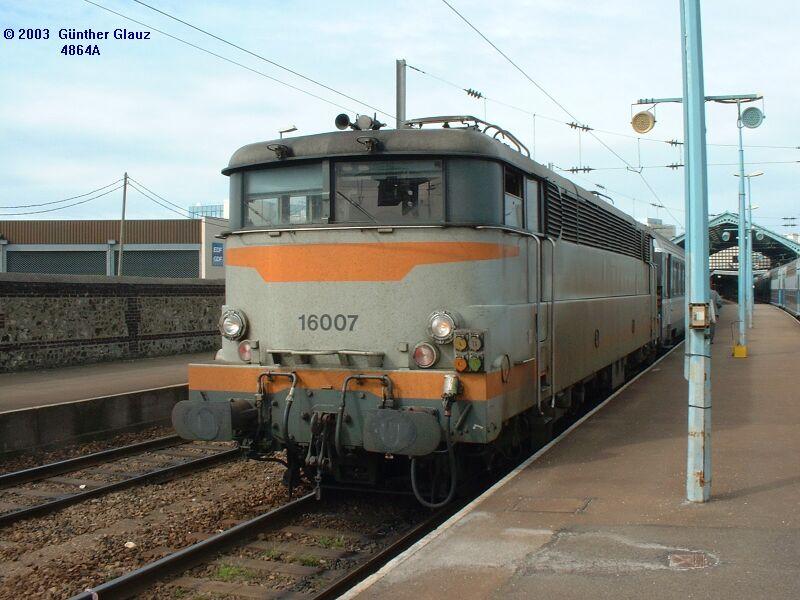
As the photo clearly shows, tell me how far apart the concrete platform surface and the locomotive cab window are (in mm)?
6824

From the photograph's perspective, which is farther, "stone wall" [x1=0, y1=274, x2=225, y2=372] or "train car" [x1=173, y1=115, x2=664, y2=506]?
"stone wall" [x1=0, y1=274, x2=225, y2=372]

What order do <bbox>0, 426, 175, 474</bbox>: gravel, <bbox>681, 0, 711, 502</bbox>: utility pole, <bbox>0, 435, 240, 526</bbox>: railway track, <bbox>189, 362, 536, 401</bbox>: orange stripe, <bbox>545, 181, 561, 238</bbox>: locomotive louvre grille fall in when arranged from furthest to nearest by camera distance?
<bbox>0, 426, 175, 474</bbox>: gravel → <bbox>545, 181, 561, 238</bbox>: locomotive louvre grille → <bbox>0, 435, 240, 526</bbox>: railway track → <bbox>189, 362, 536, 401</bbox>: orange stripe → <bbox>681, 0, 711, 502</bbox>: utility pole

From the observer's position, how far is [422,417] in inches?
247

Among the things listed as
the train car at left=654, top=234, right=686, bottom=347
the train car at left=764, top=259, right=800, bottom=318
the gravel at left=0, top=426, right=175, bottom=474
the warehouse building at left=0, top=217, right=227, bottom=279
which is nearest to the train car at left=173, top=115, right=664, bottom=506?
the gravel at left=0, top=426, right=175, bottom=474

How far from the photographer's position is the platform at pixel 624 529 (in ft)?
15.5

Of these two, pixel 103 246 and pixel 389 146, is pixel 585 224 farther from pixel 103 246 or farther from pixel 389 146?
pixel 103 246

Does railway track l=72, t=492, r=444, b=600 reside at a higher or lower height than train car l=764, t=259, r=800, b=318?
lower

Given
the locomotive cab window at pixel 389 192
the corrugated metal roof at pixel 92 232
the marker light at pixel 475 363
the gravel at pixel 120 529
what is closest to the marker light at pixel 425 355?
the marker light at pixel 475 363

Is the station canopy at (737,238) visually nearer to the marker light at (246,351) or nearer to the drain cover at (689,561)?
the marker light at (246,351)

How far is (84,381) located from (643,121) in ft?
39.0

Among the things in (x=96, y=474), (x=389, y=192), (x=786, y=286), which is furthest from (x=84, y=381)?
(x=786, y=286)

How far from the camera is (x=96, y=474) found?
380 inches

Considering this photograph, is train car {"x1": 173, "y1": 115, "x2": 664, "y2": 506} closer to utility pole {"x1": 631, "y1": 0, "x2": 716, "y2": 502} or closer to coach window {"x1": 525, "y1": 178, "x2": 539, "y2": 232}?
coach window {"x1": 525, "y1": 178, "x2": 539, "y2": 232}

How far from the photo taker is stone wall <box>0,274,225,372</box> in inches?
610
